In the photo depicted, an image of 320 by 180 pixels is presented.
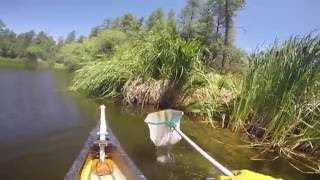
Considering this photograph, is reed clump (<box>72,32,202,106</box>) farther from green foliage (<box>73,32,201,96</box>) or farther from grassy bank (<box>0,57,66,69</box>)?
grassy bank (<box>0,57,66,69</box>)

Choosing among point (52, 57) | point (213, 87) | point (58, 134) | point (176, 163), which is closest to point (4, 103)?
point (58, 134)

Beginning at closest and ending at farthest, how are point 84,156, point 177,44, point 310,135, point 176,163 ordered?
point 84,156
point 176,163
point 310,135
point 177,44

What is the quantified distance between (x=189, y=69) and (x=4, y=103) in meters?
6.97

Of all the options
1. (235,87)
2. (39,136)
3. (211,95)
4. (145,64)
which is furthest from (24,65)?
(39,136)

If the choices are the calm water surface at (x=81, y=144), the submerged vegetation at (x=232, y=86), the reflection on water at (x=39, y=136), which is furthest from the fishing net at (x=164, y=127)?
the submerged vegetation at (x=232, y=86)

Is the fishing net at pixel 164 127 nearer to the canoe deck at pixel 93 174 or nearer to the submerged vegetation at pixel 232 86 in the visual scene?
the canoe deck at pixel 93 174

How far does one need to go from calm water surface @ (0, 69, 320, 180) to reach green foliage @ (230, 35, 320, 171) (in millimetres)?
729

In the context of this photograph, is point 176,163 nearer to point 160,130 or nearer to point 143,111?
point 160,130

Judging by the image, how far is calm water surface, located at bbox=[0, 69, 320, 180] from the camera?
666 centimetres

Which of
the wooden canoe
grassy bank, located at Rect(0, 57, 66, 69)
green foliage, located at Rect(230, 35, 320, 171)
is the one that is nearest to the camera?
the wooden canoe

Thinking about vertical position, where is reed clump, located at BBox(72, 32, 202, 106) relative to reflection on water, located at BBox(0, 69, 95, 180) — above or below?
above

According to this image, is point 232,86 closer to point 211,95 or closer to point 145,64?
point 211,95

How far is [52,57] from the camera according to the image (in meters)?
89.9

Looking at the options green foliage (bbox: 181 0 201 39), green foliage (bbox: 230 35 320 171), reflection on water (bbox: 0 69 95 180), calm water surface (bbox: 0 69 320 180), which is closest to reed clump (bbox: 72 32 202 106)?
calm water surface (bbox: 0 69 320 180)
